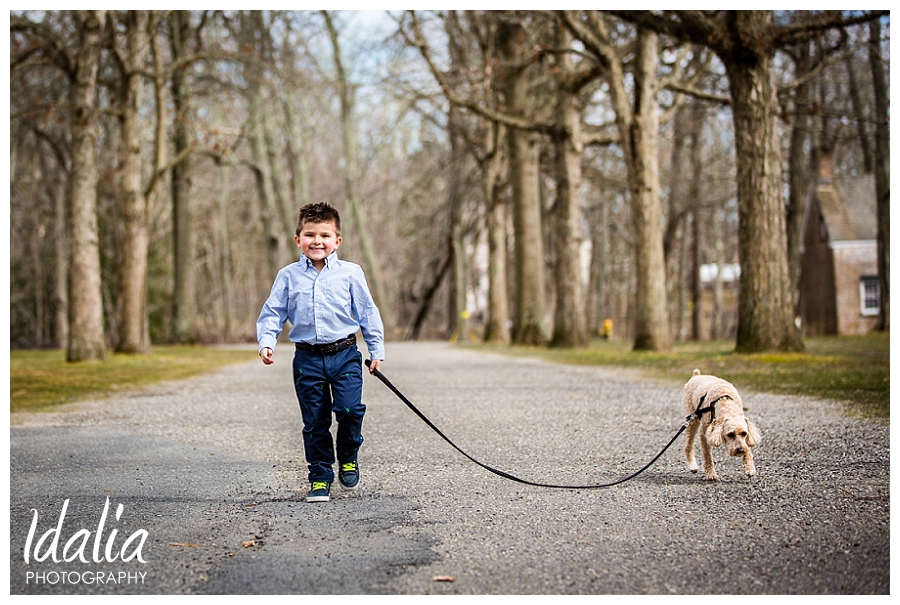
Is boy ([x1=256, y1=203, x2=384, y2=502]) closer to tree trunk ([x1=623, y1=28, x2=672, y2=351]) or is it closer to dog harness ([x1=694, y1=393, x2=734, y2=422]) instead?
dog harness ([x1=694, y1=393, x2=734, y2=422])

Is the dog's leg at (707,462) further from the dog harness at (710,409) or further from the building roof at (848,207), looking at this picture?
the building roof at (848,207)

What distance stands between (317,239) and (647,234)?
42.3 ft

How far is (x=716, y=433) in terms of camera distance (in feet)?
13.7

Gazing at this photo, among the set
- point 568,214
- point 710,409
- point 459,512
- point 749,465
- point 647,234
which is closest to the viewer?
point 459,512

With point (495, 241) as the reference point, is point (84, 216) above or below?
below

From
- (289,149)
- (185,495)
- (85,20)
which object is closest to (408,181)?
(289,149)

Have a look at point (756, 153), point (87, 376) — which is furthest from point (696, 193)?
point (87, 376)

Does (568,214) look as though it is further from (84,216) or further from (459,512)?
(459,512)

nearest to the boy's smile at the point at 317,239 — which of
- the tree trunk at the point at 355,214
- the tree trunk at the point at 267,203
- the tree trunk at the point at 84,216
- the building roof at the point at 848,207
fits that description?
the tree trunk at the point at 84,216

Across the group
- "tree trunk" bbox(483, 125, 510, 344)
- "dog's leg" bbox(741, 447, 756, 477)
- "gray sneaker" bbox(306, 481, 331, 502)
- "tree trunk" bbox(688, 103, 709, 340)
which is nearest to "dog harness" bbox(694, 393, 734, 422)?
"dog's leg" bbox(741, 447, 756, 477)

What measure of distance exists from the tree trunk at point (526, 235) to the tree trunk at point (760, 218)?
10.7 m

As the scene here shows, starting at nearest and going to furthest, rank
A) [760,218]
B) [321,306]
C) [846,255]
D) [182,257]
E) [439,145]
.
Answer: [321,306]
[760,218]
[182,257]
[439,145]
[846,255]

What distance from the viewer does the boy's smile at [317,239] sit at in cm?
419

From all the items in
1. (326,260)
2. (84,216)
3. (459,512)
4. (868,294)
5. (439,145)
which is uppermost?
(439,145)
